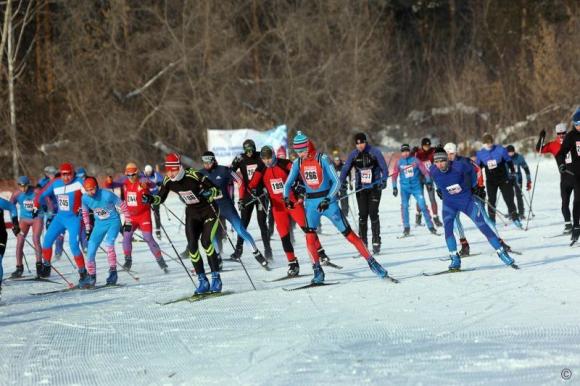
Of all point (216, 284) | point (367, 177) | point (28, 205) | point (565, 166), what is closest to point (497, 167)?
point (565, 166)

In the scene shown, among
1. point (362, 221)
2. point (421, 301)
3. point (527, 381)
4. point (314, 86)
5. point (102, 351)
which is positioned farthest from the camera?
point (314, 86)

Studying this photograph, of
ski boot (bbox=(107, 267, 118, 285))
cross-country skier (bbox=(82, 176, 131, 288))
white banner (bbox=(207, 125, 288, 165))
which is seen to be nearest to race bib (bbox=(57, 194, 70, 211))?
cross-country skier (bbox=(82, 176, 131, 288))

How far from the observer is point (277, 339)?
25.6 ft

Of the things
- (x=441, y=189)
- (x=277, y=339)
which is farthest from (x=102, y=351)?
(x=441, y=189)

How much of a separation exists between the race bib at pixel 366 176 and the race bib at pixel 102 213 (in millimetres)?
3926

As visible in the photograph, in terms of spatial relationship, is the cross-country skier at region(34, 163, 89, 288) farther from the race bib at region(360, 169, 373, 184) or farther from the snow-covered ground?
the race bib at region(360, 169, 373, 184)

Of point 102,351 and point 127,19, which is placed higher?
point 127,19

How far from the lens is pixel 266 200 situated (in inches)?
598

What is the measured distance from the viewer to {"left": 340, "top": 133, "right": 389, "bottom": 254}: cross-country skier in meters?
13.7

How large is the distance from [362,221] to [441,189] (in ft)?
9.16

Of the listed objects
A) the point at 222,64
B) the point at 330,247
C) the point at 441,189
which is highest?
the point at 222,64

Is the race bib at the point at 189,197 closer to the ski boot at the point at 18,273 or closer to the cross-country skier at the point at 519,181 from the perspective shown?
the ski boot at the point at 18,273

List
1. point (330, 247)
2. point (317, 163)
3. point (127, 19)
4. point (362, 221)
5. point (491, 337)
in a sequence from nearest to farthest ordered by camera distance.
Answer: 1. point (491, 337)
2. point (317, 163)
3. point (362, 221)
4. point (330, 247)
5. point (127, 19)

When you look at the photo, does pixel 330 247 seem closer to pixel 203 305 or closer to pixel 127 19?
pixel 203 305
